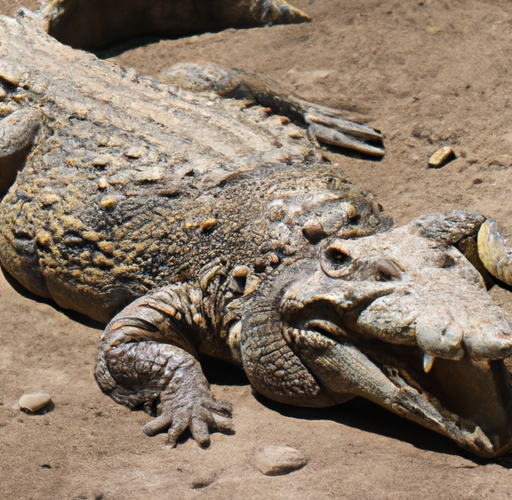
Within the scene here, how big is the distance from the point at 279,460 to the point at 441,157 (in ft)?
9.76

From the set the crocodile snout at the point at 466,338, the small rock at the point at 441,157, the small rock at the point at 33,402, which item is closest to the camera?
the crocodile snout at the point at 466,338

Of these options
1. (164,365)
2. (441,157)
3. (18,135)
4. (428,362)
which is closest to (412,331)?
(428,362)

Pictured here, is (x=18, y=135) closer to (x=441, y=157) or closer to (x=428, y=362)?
(x=441, y=157)

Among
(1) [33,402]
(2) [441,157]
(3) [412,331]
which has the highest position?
(3) [412,331]

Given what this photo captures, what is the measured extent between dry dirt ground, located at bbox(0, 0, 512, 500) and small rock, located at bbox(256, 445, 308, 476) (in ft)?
0.15

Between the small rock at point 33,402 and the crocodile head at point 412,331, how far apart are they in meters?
1.27

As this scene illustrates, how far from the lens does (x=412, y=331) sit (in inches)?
121

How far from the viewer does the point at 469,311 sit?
3.04 metres

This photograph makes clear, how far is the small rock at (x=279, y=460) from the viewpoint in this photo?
328cm

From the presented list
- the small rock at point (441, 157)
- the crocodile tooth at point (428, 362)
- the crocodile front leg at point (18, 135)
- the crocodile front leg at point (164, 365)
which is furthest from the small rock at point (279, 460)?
the small rock at point (441, 157)

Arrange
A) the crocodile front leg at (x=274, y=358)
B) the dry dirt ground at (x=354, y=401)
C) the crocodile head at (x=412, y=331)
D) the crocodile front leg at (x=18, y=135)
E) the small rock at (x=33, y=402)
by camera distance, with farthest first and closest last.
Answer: the crocodile front leg at (x=18, y=135) < the small rock at (x=33, y=402) < the crocodile front leg at (x=274, y=358) < the dry dirt ground at (x=354, y=401) < the crocodile head at (x=412, y=331)

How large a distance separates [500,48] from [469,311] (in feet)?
13.6

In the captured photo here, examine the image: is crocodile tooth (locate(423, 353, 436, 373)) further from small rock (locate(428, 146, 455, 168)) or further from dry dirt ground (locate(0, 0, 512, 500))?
small rock (locate(428, 146, 455, 168))

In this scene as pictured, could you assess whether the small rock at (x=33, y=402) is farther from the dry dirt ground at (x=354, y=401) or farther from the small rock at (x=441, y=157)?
the small rock at (x=441, y=157)
